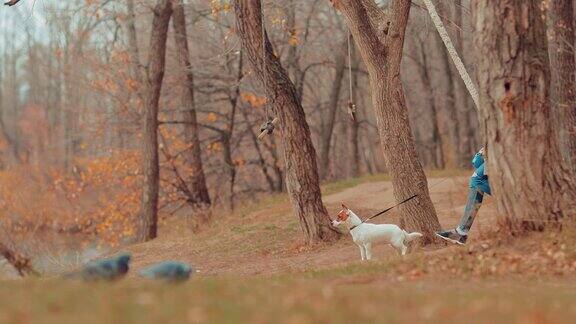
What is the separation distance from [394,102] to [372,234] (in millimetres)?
2684

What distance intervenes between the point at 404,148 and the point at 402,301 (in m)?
8.59

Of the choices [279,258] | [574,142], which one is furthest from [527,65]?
[574,142]

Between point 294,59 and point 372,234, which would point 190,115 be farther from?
point 372,234

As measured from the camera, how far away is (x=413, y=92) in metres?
44.6

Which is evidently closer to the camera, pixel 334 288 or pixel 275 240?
pixel 334 288

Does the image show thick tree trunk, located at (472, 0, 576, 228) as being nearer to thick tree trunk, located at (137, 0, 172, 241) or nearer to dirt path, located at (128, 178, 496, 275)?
dirt path, located at (128, 178, 496, 275)

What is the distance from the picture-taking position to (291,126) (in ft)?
57.0

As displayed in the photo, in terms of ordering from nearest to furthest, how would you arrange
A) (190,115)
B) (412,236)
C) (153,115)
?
(412,236), (153,115), (190,115)

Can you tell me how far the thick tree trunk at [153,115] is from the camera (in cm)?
2536

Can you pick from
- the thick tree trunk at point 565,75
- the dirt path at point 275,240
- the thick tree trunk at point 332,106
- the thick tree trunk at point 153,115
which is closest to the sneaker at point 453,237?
the dirt path at point 275,240

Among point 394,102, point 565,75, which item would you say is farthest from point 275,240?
point 565,75

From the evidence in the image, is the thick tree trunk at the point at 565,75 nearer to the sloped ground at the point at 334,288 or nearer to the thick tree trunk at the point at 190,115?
the sloped ground at the point at 334,288

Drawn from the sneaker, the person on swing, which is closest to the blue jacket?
the person on swing

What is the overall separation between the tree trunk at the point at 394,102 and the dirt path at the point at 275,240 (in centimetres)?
95
